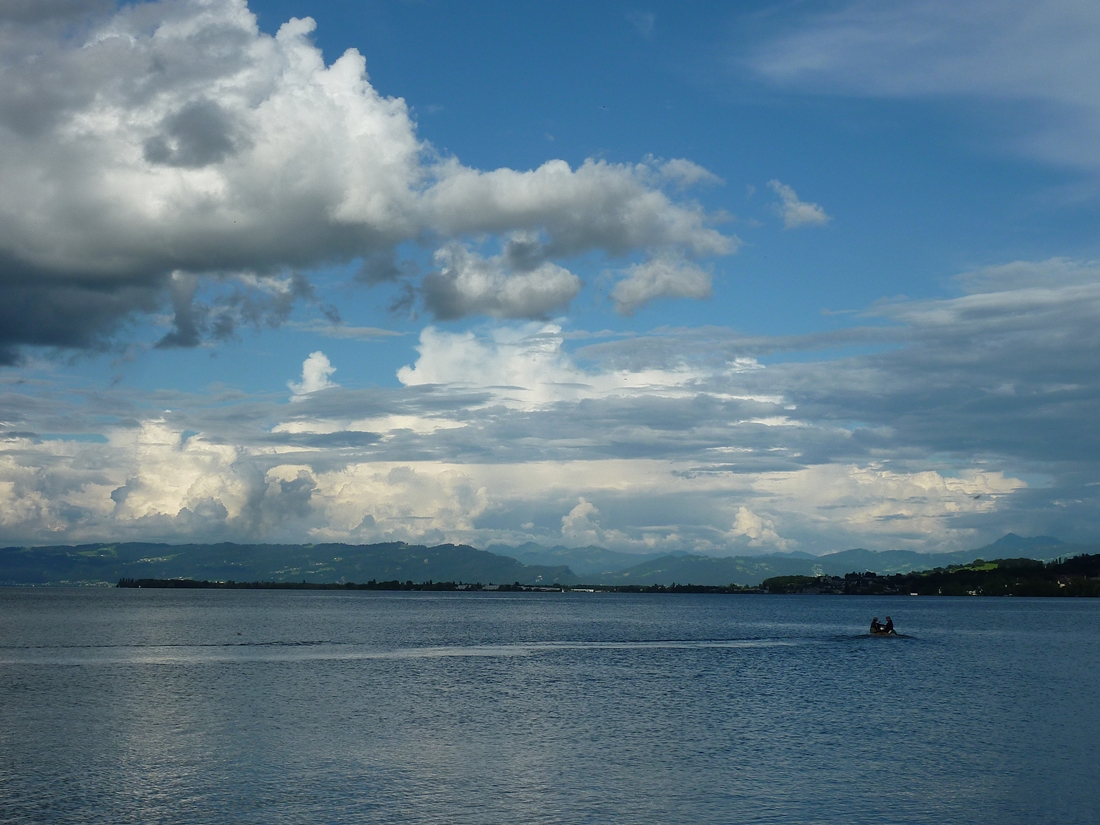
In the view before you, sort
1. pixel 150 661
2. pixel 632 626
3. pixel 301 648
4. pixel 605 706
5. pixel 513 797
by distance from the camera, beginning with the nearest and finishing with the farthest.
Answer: pixel 513 797 → pixel 605 706 → pixel 150 661 → pixel 301 648 → pixel 632 626

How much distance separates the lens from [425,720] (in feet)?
208

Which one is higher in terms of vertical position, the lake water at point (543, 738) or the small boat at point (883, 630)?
the lake water at point (543, 738)

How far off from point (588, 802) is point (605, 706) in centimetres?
3084

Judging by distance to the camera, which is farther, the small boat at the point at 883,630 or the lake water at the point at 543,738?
the small boat at the point at 883,630

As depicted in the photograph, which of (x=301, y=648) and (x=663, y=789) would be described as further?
(x=301, y=648)

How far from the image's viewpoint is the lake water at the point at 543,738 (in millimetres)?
40594

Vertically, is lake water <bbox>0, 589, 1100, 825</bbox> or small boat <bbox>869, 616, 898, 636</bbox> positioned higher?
lake water <bbox>0, 589, 1100, 825</bbox>

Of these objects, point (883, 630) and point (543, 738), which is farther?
point (883, 630)

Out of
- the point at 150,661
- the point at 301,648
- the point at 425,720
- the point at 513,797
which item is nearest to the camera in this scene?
the point at 513,797

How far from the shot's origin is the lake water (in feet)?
133

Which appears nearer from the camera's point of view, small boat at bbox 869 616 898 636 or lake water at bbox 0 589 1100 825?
lake water at bbox 0 589 1100 825

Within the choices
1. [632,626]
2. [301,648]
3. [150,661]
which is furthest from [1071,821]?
[632,626]

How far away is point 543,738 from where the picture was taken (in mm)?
56906

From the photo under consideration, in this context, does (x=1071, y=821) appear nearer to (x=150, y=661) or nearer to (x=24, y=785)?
(x=24, y=785)
